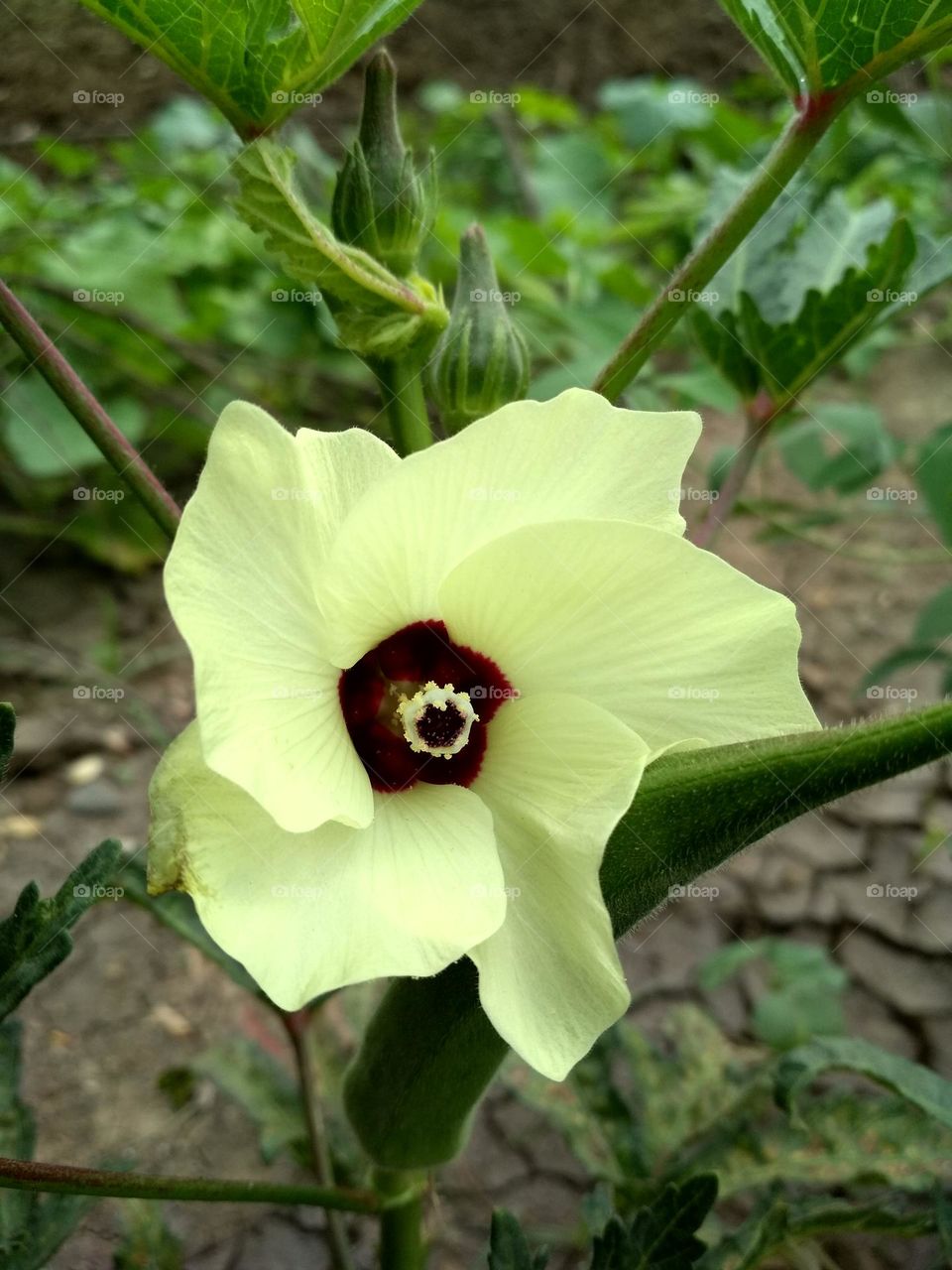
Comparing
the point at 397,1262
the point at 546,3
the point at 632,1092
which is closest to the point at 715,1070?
the point at 632,1092

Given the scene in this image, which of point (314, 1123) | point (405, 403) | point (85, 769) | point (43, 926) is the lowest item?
point (85, 769)

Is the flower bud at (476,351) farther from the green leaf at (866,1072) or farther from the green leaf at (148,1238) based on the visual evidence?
the green leaf at (148,1238)

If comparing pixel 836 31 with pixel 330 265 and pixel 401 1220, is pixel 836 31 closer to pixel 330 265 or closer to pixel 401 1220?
pixel 330 265

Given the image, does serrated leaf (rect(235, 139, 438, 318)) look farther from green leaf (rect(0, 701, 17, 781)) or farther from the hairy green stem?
green leaf (rect(0, 701, 17, 781))

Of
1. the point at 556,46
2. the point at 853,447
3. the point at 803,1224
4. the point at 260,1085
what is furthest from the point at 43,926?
the point at 556,46

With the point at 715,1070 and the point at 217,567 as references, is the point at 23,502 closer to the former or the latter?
the point at 715,1070

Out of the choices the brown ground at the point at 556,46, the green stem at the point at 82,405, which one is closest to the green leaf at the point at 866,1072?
the green stem at the point at 82,405
